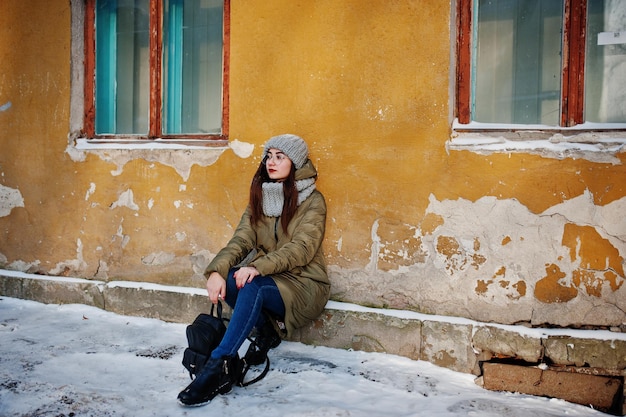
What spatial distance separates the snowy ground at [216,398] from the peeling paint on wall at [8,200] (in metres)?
1.24

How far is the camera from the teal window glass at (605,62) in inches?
114

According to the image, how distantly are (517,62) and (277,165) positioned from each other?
1621mm

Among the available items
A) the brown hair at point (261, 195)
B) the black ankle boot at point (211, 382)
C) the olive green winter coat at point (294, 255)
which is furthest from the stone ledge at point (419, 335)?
the black ankle boot at point (211, 382)

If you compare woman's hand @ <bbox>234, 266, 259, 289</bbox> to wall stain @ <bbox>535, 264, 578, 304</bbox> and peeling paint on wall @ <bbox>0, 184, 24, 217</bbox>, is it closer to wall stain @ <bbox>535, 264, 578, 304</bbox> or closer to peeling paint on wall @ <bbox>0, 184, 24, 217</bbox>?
wall stain @ <bbox>535, 264, 578, 304</bbox>

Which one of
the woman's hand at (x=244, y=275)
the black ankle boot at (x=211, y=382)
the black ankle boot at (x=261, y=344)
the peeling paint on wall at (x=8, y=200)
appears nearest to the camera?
the black ankle boot at (x=211, y=382)

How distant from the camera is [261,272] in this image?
2748mm

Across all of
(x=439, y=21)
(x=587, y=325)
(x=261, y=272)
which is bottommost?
(x=587, y=325)

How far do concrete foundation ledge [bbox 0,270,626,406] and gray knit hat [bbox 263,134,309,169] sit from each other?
37.2 inches

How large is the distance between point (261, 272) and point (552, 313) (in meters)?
1.64

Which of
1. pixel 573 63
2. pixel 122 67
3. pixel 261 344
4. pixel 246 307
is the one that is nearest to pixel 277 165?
pixel 246 307

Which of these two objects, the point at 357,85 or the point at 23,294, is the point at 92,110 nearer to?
the point at 23,294

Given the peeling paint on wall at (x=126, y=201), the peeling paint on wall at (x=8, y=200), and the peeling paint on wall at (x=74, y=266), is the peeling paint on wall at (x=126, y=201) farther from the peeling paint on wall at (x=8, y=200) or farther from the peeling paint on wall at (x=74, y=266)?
the peeling paint on wall at (x=8, y=200)

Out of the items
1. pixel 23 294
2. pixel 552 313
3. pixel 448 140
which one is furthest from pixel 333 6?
pixel 23 294

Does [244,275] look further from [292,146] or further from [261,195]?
[292,146]
